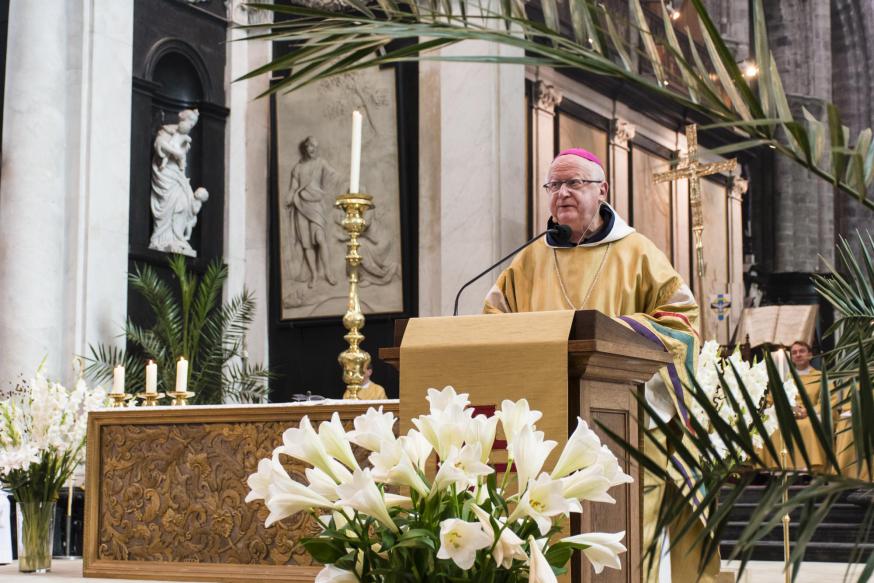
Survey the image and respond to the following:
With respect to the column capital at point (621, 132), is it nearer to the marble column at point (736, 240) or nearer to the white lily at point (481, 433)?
the marble column at point (736, 240)

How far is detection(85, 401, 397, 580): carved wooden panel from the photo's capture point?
17.9 ft

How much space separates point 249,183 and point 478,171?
2810 millimetres

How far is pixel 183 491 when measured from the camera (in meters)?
5.64

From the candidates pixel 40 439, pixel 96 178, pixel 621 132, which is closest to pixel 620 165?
pixel 621 132

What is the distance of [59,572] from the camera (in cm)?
570

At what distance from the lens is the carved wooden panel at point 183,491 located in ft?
17.9

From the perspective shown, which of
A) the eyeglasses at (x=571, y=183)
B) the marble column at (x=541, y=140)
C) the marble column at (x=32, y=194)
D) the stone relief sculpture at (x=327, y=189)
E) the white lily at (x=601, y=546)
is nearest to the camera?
the white lily at (x=601, y=546)

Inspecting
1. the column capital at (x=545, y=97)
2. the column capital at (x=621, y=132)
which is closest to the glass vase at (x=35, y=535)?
the column capital at (x=545, y=97)

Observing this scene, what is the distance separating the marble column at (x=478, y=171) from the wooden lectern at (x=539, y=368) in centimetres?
651

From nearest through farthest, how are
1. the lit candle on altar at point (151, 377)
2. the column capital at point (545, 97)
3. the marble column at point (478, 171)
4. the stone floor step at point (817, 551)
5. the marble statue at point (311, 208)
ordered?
the lit candle on altar at point (151, 377) → the stone floor step at point (817, 551) → the marble column at point (478, 171) → the marble statue at point (311, 208) → the column capital at point (545, 97)

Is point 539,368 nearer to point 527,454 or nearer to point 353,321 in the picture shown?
point 527,454

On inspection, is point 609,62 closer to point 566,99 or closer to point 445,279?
point 445,279

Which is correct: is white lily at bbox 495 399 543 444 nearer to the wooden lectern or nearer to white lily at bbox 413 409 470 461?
white lily at bbox 413 409 470 461

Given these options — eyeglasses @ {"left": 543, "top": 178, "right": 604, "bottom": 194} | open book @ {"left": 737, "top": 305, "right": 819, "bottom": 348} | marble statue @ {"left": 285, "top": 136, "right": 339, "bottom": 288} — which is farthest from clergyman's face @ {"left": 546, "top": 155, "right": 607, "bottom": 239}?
open book @ {"left": 737, "top": 305, "right": 819, "bottom": 348}
